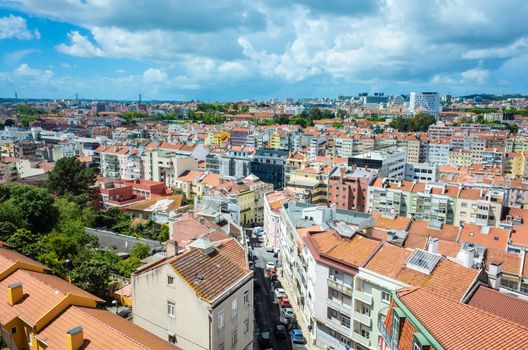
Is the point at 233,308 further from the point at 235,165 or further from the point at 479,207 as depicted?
the point at 235,165

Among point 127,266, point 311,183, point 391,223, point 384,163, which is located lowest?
point 127,266

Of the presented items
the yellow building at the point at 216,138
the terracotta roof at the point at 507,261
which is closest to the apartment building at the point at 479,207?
the terracotta roof at the point at 507,261

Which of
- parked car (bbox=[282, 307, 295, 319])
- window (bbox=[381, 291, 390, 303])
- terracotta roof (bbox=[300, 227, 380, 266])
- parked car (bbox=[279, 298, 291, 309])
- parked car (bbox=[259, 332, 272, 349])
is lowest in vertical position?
parked car (bbox=[279, 298, 291, 309])

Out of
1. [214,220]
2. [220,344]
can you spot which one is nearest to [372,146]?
[214,220]

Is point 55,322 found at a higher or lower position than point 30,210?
higher

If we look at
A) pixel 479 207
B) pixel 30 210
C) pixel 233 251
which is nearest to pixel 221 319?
pixel 233 251

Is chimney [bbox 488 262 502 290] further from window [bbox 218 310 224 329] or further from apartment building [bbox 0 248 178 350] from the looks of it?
apartment building [bbox 0 248 178 350]

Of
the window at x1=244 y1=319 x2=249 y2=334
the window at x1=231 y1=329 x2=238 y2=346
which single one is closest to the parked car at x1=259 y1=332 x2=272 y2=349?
the window at x1=244 y1=319 x2=249 y2=334
